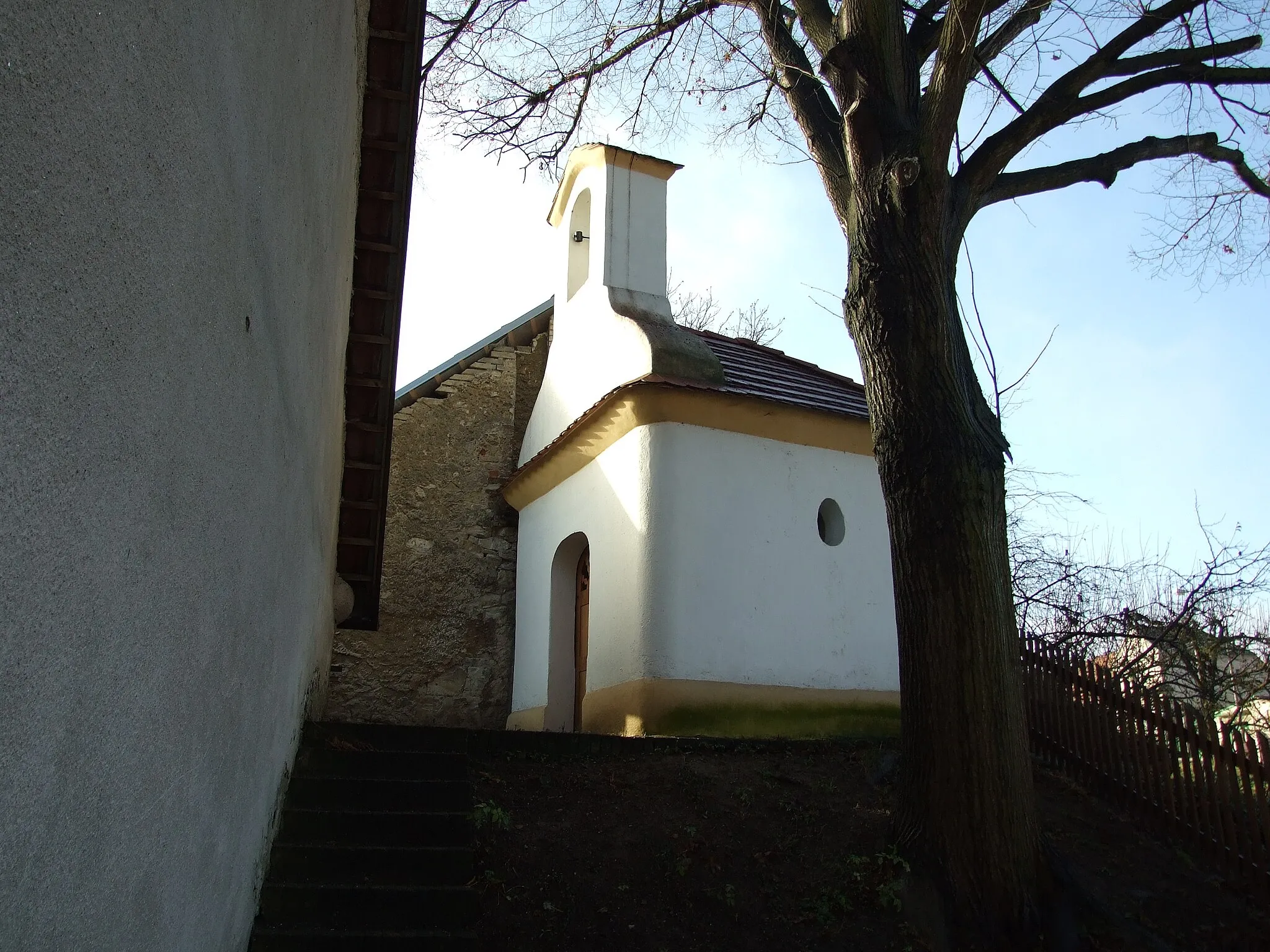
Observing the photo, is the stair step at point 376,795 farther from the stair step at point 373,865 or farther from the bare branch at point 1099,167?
the bare branch at point 1099,167

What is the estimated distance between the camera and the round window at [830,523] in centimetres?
1030

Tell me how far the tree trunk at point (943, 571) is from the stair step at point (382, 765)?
8.56 ft

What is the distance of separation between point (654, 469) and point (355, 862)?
4.92 m

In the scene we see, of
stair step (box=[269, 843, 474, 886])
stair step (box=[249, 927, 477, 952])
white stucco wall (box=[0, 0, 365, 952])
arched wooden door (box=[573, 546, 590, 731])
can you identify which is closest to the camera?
white stucco wall (box=[0, 0, 365, 952])

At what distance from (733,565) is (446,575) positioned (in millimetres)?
4112

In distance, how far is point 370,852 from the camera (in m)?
5.27

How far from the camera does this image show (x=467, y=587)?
1232 cm

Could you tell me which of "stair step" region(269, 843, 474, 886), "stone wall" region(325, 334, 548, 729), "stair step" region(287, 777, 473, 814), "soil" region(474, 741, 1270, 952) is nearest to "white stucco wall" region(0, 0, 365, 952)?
"stair step" region(269, 843, 474, 886)

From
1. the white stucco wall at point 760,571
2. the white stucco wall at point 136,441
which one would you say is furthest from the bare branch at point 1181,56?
the white stucco wall at point 136,441

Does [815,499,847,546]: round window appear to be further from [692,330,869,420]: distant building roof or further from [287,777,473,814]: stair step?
[287,777,473,814]: stair step

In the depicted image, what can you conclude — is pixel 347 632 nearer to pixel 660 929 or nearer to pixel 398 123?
pixel 398 123

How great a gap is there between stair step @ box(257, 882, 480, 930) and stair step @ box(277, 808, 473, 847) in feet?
1.42

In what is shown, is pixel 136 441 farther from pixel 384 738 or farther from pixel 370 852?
pixel 384 738

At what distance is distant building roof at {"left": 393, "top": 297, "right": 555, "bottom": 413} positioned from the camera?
1259cm
